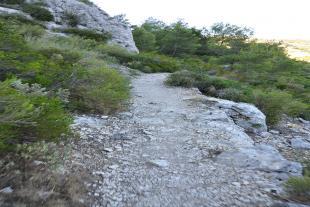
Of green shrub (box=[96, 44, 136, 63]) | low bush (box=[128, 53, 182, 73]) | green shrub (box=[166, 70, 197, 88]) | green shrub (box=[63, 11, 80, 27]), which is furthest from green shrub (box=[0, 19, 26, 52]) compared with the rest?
green shrub (box=[63, 11, 80, 27])

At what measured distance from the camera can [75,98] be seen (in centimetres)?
645

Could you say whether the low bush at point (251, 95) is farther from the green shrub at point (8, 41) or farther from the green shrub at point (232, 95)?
the green shrub at point (8, 41)

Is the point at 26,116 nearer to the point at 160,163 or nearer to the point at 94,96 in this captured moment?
the point at 160,163

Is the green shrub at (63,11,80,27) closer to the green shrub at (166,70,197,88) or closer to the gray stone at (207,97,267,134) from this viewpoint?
the green shrub at (166,70,197,88)

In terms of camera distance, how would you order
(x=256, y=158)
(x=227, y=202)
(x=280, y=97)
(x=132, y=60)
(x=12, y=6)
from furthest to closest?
(x=12, y=6) → (x=132, y=60) → (x=280, y=97) → (x=256, y=158) → (x=227, y=202)

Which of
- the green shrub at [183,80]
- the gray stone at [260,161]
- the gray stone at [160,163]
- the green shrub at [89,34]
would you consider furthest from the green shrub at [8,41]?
Result: the green shrub at [89,34]

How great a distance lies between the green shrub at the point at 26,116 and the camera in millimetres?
3150

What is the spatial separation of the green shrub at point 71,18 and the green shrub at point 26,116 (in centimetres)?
2063

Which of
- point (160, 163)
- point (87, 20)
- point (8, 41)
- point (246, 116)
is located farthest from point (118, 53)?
point (160, 163)

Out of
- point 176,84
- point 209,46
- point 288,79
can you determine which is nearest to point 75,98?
point 176,84

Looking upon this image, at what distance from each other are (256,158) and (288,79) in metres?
15.9

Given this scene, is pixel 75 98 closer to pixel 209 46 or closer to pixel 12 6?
pixel 12 6

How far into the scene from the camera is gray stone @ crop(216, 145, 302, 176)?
4590 millimetres

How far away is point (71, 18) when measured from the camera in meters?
24.0
